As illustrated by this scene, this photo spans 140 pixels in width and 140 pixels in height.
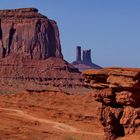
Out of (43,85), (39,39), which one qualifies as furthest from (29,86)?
(39,39)

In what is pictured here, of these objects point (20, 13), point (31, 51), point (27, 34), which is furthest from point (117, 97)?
point (20, 13)

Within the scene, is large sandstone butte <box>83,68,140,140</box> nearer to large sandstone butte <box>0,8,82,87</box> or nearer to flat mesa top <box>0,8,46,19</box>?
large sandstone butte <box>0,8,82,87</box>

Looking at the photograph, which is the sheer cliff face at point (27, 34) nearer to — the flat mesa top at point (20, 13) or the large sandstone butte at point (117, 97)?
the flat mesa top at point (20, 13)

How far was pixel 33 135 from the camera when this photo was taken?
106 feet

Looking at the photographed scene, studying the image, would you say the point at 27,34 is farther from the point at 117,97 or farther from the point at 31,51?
the point at 117,97

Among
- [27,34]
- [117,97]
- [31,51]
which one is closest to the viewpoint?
[117,97]

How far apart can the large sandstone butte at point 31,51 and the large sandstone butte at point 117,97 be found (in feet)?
318

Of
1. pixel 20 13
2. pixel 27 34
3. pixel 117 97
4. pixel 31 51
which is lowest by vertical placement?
pixel 117 97

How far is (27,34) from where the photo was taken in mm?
136250

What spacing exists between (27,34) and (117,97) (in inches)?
4743

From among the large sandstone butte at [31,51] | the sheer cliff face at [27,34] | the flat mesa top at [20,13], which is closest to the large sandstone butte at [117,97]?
the large sandstone butte at [31,51]

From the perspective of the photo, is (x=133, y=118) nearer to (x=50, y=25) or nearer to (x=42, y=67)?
(x=42, y=67)

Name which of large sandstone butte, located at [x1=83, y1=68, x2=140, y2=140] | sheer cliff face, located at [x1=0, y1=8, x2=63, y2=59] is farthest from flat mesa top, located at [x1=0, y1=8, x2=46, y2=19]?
Answer: large sandstone butte, located at [x1=83, y1=68, x2=140, y2=140]

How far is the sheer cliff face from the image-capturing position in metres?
134
